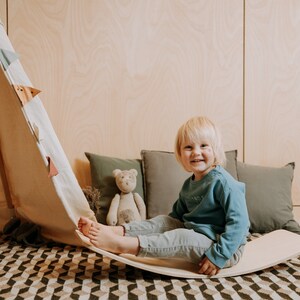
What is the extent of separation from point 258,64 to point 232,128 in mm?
413

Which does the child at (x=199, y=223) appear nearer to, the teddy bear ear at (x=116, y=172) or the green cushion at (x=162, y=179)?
the green cushion at (x=162, y=179)

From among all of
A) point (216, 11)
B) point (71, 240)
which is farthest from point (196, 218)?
point (216, 11)

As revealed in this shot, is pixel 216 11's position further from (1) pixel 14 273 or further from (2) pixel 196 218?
(1) pixel 14 273

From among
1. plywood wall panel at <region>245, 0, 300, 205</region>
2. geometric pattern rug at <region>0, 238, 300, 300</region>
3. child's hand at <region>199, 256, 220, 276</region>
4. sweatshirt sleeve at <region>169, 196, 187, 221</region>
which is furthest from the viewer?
plywood wall panel at <region>245, 0, 300, 205</region>

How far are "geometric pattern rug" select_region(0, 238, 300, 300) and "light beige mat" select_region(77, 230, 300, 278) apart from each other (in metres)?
0.03

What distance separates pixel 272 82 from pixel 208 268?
1285 millimetres

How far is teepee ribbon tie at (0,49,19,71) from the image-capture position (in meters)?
1.17

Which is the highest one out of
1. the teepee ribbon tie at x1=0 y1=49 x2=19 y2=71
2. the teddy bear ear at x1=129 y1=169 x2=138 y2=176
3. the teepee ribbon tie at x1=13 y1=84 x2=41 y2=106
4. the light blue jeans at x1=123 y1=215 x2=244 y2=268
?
the teepee ribbon tie at x1=0 y1=49 x2=19 y2=71

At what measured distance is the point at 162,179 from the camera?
1714 millimetres

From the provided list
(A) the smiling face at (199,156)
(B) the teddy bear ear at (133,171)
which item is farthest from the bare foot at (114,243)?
(B) the teddy bear ear at (133,171)

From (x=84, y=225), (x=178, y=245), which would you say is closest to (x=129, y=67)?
(x=84, y=225)

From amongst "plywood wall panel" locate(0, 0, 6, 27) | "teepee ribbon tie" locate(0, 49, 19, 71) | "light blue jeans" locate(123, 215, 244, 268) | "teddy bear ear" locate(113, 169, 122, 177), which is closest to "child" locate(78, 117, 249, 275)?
"light blue jeans" locate(123, 215, 244, 268)

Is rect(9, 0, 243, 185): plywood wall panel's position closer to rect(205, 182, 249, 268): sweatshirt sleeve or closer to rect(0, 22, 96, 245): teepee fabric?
rect(0, 22, 96, 245): teepee fabric

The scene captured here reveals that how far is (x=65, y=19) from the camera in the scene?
1833 mm
